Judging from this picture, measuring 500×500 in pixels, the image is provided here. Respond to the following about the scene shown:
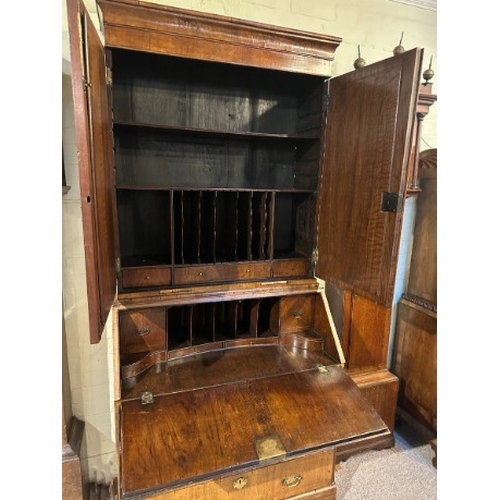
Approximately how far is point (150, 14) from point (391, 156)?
2.99 ft

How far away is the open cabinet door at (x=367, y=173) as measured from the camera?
1053 mm

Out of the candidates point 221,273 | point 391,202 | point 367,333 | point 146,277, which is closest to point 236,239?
point 221,273

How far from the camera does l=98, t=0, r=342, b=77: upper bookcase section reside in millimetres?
1093

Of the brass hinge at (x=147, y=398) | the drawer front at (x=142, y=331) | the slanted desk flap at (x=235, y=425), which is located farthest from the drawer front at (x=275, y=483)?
the drawer front at (x=142, y=331)

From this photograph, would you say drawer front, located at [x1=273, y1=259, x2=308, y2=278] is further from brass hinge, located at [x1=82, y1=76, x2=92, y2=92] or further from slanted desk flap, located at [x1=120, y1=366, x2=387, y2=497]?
brass hinge, located at [x1=82, y1=76, x2=92, y2=92]

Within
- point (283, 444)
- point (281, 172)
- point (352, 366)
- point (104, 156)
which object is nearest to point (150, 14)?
point (104, 156)

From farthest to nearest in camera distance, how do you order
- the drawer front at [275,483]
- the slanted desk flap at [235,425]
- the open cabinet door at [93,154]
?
the drawer front at [275,483]
the slanted desk flap at [235,425]
the open cabinet door at [93,154]

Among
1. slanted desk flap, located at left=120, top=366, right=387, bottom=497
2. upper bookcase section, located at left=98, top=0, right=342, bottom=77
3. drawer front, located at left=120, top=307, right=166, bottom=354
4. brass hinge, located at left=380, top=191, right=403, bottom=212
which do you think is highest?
upper bookcase section, located at left=98, top=0, right=342, bottom=77

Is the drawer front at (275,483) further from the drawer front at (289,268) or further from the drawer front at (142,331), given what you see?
the drawer front at (289,268)

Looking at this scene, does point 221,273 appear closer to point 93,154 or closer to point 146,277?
point 146,277

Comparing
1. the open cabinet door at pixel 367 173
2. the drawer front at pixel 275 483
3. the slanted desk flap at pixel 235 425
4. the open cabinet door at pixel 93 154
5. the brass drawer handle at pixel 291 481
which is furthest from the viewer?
the brass drawer handle at pixel 291 481

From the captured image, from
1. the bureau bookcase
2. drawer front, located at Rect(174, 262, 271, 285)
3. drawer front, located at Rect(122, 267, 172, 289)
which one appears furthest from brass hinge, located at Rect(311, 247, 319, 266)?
drawer front, located at Rect(122, 267, 172, 289)

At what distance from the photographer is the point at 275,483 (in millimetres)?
1306
